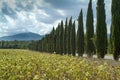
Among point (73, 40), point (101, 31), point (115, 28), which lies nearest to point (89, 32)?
point (101, 31)

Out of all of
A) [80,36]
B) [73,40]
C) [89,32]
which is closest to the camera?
[89,32]

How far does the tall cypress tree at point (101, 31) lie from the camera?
35.9m

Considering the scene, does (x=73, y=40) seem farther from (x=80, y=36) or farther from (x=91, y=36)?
(x=91, y=36)

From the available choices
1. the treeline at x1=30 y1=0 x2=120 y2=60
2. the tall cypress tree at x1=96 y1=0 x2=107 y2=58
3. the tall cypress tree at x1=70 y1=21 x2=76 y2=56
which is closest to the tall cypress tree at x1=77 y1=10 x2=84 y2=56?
the treeline at x1=30 y1=0 x2=120 y2=60

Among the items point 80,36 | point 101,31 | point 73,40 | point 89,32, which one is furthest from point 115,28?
point 73,40

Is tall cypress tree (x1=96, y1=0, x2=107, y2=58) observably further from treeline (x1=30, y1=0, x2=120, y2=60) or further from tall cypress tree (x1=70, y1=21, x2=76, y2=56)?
tall cypress tree (x1=70, y1=21, x2=76, y2=56)

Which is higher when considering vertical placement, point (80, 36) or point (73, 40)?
point (80, 36)

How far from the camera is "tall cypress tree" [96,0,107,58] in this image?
118 ft

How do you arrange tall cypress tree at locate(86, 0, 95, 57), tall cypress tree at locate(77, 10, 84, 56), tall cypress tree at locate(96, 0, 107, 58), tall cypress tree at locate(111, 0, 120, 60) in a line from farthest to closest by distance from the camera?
1. tall cypress tree at locate(77, 10, 84, 56)
2. tall cypress tree at locate(86, 0, 95, 57)
3. tall cypress tree at locate(96, 0, 107, 58)
4. tall cypress tree at locate(111, 0, 120, 60)

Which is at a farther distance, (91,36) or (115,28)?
(91,36)

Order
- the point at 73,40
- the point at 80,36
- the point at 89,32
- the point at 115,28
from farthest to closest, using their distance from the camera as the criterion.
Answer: the point at 73,40
the point at 80,36
the point at 89,32
the point at 115,28

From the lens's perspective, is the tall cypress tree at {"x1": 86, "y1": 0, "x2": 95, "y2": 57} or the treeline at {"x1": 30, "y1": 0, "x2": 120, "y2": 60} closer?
the treeline at {"x1": 30, "y1": 0, "x2": 120, "y2": 60}

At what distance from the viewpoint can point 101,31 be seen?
36719 mm

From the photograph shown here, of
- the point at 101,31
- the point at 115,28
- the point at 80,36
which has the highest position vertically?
the point at 80,36
